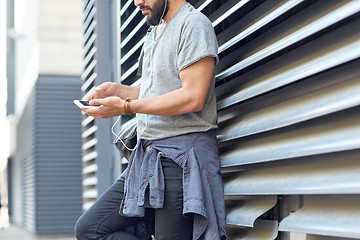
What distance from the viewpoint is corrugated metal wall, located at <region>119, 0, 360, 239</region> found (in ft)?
6.13

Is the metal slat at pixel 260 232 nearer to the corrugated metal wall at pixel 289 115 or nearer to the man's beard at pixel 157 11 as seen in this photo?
the corrugated metal wall at pixel 289 115

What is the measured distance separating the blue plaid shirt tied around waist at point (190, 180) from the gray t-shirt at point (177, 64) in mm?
48

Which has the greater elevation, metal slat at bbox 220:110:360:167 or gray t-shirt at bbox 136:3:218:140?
gray t-shirt at bbox 136:3:218:140

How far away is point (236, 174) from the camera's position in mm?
2766

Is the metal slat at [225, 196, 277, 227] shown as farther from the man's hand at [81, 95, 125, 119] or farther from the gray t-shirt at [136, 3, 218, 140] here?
the man's hand at [81, 95, 125, 119]

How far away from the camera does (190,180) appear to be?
2514mm

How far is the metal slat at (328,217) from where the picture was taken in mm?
1766

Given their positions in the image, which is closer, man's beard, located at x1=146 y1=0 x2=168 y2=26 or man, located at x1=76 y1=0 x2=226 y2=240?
man, located at x1=76 y1=0 x2=226 y2=240

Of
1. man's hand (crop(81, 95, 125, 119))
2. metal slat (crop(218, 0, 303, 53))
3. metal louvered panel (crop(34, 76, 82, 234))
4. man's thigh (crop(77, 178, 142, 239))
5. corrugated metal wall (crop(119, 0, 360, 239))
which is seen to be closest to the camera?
corrugated metal wall (crop(119, 0, 360, 239))

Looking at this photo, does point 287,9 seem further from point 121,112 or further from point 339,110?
point 121,112

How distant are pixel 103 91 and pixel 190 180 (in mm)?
934

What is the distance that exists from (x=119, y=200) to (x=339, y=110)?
5.08 feet

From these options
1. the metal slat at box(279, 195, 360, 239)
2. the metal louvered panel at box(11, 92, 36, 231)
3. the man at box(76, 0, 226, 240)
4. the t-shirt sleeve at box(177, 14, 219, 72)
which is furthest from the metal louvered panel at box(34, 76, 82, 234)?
the metal slat at box(279, 195, 360, 239)

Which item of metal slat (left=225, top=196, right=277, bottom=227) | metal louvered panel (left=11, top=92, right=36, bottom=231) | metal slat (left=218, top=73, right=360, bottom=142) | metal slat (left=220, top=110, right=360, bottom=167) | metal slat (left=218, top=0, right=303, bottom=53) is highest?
metal slat (left=218, top=0, right=303, bottom=53)
